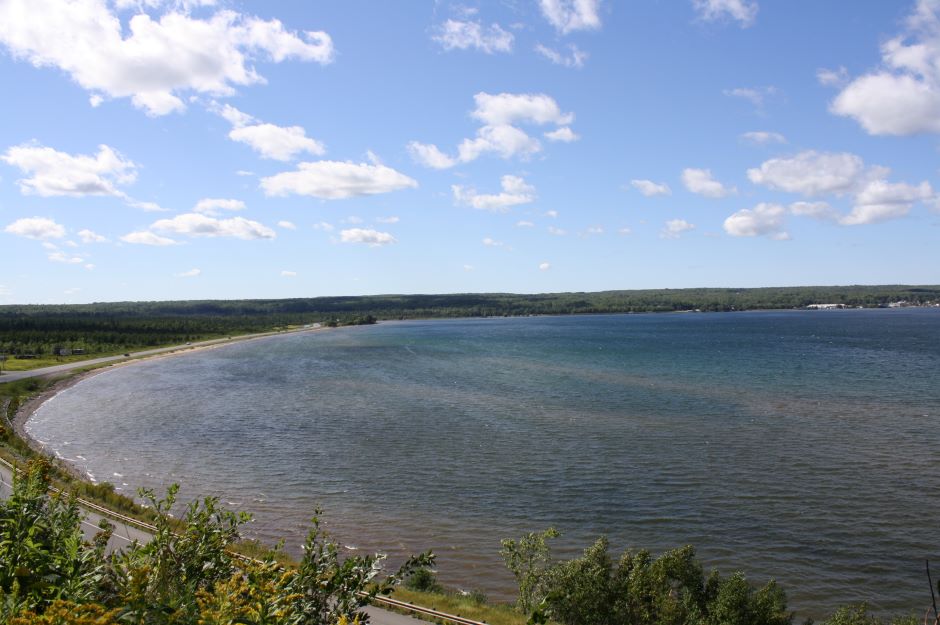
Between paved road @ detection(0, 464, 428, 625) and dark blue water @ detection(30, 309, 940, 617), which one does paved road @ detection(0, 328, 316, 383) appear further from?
paved road @ detection(0, 464, 428, 625)

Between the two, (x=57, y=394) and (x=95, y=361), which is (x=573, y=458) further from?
(x=95, y=361)

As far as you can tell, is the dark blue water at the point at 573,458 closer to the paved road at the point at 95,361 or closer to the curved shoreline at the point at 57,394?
the curved shoreline at the point at 57,394

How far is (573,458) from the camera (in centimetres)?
4428

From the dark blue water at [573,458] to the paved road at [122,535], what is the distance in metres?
6.71

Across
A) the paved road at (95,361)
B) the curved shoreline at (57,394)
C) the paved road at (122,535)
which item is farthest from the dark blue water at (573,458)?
the paved road at (95,361)

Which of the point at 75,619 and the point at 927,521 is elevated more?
the point at 75,619

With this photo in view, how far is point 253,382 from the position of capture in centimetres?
9081

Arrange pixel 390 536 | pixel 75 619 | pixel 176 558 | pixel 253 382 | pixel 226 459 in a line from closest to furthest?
1. pixel 75 619
2. pixel 176 558
3. pixel 390 536
4. pixel 226 459
5. pixel 253 382

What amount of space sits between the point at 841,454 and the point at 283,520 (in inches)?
1465

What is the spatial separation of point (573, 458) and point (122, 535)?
28.7 metres

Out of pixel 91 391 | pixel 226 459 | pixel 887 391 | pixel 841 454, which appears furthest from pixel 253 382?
pixel 887 391

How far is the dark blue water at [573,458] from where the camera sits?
2961 centimetres

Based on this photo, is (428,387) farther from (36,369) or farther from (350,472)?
(36,369)

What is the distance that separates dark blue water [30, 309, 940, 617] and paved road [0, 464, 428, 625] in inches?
264
